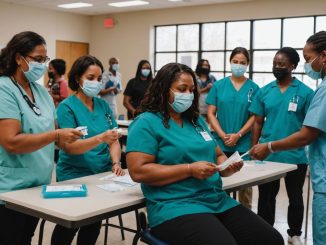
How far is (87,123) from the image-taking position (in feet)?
8.16

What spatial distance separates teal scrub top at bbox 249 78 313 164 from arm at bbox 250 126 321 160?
555 mm

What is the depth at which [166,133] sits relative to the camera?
2023 mm

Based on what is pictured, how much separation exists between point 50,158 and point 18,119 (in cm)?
29

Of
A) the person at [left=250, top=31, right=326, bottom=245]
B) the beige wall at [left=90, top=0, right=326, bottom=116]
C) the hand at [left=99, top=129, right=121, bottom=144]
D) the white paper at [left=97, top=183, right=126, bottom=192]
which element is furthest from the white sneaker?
the beige wall at [left=90, top=0, right=326, bottom=116]

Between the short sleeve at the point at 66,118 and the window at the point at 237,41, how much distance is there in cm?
548

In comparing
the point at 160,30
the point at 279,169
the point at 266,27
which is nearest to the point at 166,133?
the point at 279,169

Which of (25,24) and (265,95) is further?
(25,24)

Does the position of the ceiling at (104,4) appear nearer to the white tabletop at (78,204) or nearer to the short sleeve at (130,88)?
the short sleeve at (130,88)

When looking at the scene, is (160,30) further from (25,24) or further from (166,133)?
(166,133)

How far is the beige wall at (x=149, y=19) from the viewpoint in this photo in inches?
296

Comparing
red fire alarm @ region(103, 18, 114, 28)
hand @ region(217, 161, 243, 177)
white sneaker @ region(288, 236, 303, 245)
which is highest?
red fire alarm @ region(103, 18, 114, 28)

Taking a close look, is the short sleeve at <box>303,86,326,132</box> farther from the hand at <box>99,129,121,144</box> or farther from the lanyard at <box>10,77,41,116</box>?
the lanyard at <box>10,77,41,116</box>

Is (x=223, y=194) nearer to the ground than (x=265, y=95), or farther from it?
nearer to the ground

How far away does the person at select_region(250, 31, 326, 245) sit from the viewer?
2002 mm
